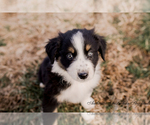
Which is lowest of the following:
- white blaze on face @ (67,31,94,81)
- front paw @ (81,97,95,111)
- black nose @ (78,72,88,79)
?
front paw @ (81,97,95,111)

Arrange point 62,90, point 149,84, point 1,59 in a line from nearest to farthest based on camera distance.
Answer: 1. point 62,90
2. point 149,84
3. point 1,59

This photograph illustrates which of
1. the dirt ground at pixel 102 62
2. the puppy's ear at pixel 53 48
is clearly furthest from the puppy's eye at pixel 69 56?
the dirt ground at pixel 102 62

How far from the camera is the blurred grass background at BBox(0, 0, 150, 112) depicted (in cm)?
305

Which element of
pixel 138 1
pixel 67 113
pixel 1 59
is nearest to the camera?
pixel 67 113

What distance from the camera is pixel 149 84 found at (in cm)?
349

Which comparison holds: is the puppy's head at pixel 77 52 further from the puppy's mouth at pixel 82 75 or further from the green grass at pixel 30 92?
the green grass at pixel 30 92

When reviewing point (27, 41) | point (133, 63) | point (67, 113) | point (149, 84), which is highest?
point (27, 41)

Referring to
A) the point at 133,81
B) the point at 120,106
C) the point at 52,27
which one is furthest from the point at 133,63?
the point at 52,27

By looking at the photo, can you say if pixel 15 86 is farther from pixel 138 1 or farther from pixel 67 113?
pixel 138 1

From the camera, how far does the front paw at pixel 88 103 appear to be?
2693mm

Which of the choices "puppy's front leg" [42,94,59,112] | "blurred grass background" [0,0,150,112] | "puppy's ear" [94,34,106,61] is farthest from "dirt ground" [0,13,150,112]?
"puppy's ear" [94,34,106,61]

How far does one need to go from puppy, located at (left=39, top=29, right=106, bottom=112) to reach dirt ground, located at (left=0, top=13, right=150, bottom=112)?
0.89 ft

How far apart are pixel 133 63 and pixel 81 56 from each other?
6.55 ft

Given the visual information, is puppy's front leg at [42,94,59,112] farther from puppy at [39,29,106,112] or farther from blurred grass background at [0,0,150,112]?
blurred grass background at [0,0,150,112]
